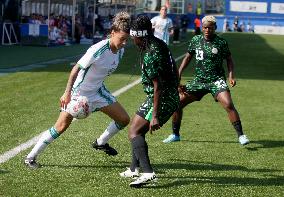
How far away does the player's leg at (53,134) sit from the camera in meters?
6.98

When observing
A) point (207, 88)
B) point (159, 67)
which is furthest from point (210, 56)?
point (159, 67)

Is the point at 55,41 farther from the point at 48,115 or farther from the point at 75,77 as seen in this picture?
the point at 75,77

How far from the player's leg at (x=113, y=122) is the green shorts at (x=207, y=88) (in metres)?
1.89

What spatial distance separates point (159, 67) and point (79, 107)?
114 centimetres

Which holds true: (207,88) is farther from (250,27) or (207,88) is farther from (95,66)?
Result: (250,27)

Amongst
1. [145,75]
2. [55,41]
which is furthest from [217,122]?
[55,41]

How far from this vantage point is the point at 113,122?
25.4 ft

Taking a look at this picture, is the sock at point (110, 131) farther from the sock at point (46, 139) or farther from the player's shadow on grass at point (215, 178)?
the sock at point (46, 139)

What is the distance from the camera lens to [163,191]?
641 centimetres

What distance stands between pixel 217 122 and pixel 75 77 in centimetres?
518

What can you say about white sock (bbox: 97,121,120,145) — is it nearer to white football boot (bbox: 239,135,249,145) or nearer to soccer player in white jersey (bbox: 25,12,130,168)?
soccer player in white jersey (bbox: 25,12,130,168)

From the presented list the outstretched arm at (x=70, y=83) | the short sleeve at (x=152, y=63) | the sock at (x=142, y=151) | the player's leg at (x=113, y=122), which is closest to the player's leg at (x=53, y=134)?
the outstretched arm at (x=70, y=83)

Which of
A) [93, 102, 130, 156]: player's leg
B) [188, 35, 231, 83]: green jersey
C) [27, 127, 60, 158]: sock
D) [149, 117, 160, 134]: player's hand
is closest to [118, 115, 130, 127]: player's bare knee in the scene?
[93, 102, 130, 156]: player's leg

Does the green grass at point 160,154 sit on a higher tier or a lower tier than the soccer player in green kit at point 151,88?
lower
